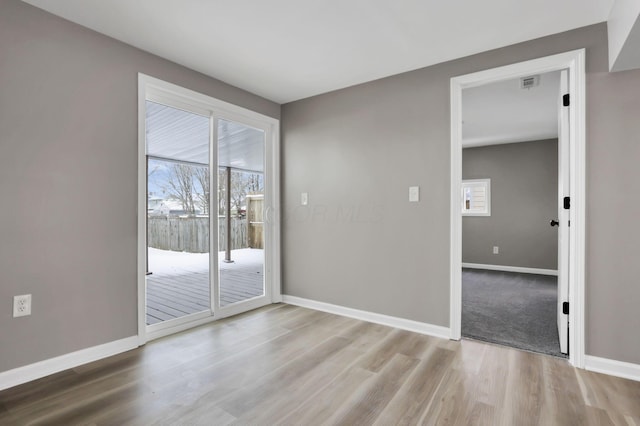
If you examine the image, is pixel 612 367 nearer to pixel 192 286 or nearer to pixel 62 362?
pixel 192 286

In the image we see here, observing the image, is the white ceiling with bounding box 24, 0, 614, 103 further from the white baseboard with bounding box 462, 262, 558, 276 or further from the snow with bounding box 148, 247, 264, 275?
the white baseboard with bounding box 462, 262, 558, 276

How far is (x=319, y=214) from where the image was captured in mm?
3713

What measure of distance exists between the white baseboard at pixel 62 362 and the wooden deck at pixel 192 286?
0.37 metres

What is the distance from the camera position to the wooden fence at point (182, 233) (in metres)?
2.93

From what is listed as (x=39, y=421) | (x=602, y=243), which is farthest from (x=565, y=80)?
Result: (x=39, y=421)

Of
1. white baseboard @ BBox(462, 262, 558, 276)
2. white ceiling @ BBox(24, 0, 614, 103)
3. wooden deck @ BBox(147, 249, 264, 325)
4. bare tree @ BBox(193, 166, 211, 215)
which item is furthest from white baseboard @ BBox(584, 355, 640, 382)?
white baseboard @ BBox(462, 262, 558, 276)

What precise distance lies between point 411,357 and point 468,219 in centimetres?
493

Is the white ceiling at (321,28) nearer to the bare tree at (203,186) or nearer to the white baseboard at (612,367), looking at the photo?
the bare tree at (203,186)

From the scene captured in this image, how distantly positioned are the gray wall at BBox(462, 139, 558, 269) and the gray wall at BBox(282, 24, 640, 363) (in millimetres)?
4042

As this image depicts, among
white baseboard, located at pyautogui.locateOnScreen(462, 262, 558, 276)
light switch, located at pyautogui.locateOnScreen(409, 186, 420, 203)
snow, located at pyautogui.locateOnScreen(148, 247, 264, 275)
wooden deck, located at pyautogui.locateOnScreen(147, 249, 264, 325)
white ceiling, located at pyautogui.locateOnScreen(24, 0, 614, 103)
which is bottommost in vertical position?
white baseboard, located at pyautogui.locateOnScreen(462, 262, 558, 276)

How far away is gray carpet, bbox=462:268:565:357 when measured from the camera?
2.79m

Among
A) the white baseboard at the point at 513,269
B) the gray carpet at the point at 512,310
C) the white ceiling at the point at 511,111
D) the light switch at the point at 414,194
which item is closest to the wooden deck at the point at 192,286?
the light switch at the point at 414,194

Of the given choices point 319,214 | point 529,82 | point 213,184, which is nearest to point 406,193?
point 319,214

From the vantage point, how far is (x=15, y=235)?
2035 mm
